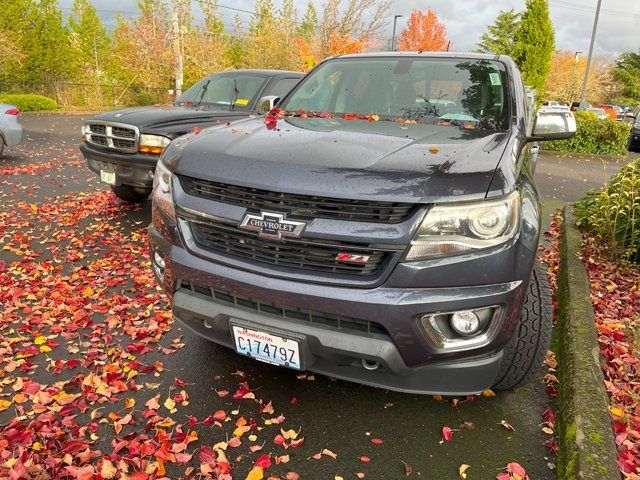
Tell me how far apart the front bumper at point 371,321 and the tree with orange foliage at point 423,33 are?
3075 centimetres

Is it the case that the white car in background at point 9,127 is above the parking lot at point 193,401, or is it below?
above

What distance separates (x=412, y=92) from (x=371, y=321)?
199 centimetres

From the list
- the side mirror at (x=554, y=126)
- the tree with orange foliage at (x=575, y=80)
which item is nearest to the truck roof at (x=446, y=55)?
the side mirror at (x=554, y=126)

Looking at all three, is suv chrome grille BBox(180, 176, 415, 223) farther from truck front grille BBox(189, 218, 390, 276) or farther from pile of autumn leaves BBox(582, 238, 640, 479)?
pile of autumn leaves BBox(582, 238, 640, 479)

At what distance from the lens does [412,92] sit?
3.42m

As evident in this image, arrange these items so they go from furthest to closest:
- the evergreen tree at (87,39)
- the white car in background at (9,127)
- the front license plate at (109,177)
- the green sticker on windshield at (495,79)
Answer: the evergreen tree at (87,39)
the white car in background at (9,127)
the front license plate at (109,177)
the green sticker on windshield at (495,79)

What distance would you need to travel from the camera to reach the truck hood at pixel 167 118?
5398 mm

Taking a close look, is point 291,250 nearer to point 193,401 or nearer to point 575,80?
point 193,401

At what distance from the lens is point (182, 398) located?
2.72m

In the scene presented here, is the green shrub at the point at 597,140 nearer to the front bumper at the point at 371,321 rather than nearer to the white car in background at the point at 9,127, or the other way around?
the white car in background at the point at 9,127

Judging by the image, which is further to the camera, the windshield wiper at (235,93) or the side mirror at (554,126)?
the windshield wiper at (235,93)

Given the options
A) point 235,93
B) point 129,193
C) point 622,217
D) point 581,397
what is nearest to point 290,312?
point 581,397

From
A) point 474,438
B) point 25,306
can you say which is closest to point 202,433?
point 474,438

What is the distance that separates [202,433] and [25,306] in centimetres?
211
